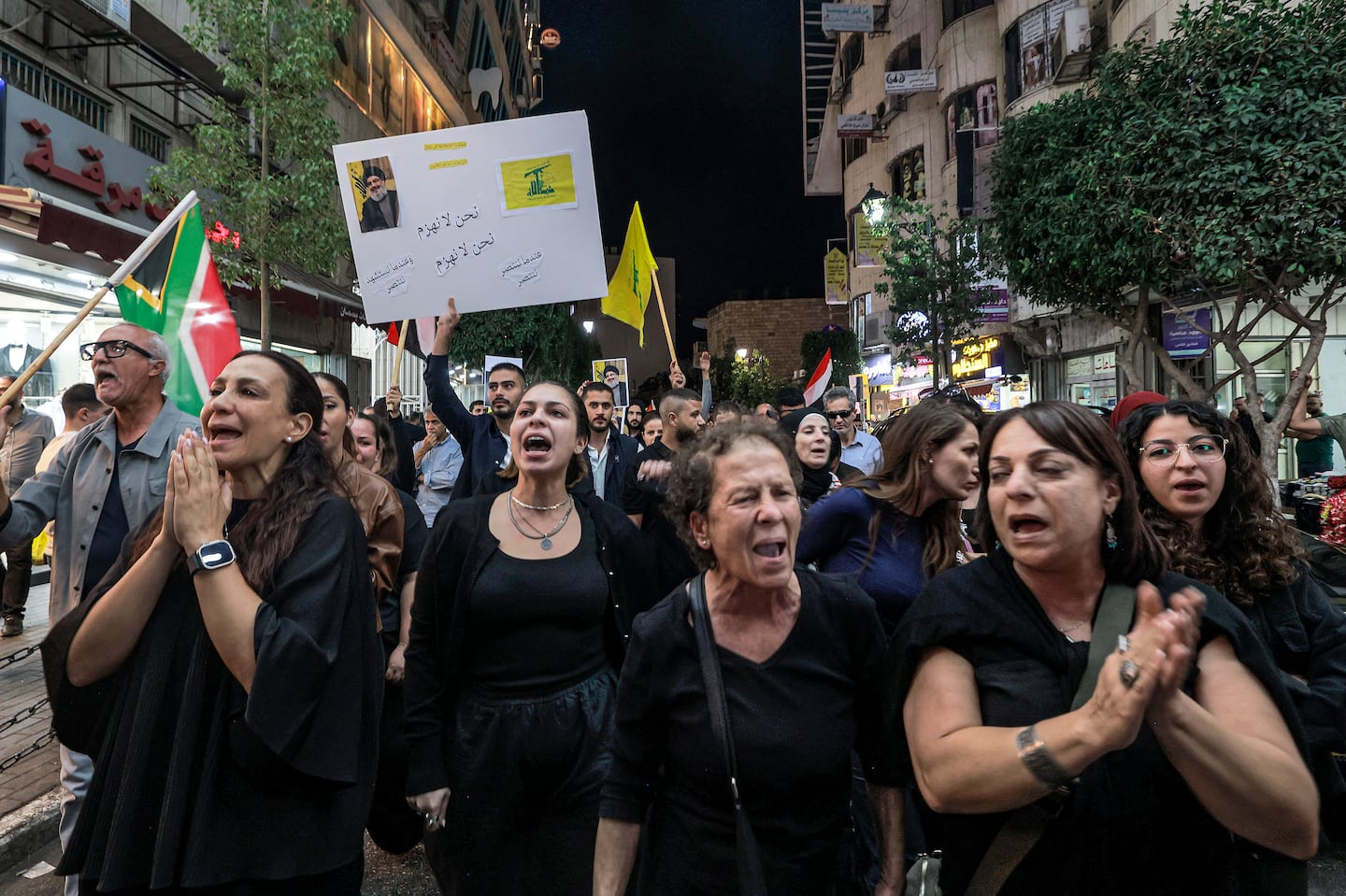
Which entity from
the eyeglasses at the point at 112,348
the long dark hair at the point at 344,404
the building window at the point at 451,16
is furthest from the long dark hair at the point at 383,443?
the building window at the point at 451,16

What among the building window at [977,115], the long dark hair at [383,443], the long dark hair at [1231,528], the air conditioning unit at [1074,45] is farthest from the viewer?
the building window at [977,115]

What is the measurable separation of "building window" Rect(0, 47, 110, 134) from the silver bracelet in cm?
1315

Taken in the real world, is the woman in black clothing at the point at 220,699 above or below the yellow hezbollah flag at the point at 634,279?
below

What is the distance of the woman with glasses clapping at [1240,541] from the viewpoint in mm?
2383

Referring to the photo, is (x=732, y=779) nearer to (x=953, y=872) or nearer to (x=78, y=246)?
(x=953, y=872)

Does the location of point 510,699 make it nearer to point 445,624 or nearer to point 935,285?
point 445,624

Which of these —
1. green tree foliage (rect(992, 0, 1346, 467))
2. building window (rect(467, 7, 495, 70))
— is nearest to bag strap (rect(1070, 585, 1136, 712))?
green tree foliage (rect(992, 0, 1346, 467))

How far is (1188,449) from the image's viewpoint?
2.65 meters

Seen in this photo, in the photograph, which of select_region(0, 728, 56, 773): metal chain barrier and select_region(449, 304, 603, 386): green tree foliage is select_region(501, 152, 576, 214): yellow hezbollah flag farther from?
select_region(449, 304, 603, 386): green tree foliage

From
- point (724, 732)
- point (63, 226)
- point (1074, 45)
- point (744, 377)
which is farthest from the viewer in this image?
point (744, 377)

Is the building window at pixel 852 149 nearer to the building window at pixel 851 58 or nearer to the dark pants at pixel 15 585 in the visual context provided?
the building window at pixel 851 58

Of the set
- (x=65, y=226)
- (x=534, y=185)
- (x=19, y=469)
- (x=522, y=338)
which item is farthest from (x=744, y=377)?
(x=534, y=185)

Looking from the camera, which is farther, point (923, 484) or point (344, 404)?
point (344, 404)

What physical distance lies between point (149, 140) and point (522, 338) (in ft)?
60.6
